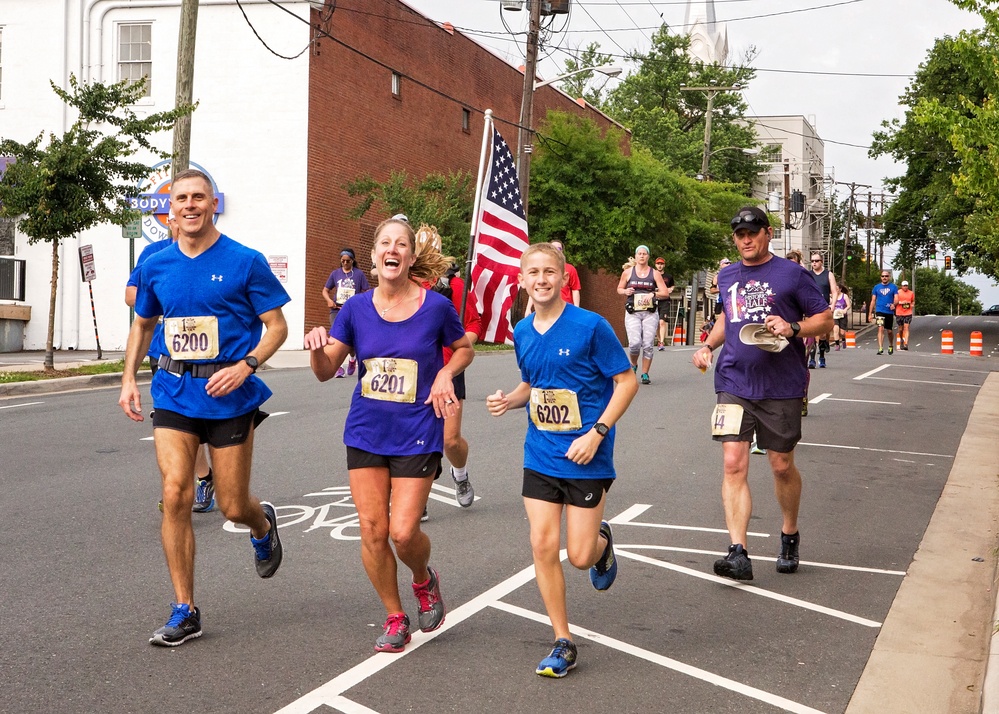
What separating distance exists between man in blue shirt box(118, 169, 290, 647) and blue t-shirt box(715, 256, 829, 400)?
2692 millimetres

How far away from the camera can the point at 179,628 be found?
16.4ft

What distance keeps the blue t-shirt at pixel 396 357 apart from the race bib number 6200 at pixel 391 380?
0.02 m

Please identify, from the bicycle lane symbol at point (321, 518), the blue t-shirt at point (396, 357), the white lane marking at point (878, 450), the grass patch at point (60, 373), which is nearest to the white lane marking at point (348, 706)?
the blue t-shirt at point (396, 357)

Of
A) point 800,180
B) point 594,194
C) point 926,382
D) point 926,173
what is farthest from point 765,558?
point 800,180

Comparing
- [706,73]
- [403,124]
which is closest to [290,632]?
[403,124]

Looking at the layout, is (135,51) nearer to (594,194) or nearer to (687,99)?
(594,194)

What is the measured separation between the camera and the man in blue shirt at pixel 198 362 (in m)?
5.10

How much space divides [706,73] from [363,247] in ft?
145

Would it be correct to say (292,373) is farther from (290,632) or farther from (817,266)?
(290,632)

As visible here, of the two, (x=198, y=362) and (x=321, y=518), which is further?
(x=321, y=518)

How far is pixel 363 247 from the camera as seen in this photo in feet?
104

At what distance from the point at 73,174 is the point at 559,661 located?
645 inches

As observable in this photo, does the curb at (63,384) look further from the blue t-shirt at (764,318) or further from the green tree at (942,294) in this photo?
the green tree at (942,294)

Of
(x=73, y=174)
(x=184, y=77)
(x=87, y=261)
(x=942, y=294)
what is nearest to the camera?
(x=73, y=174)
